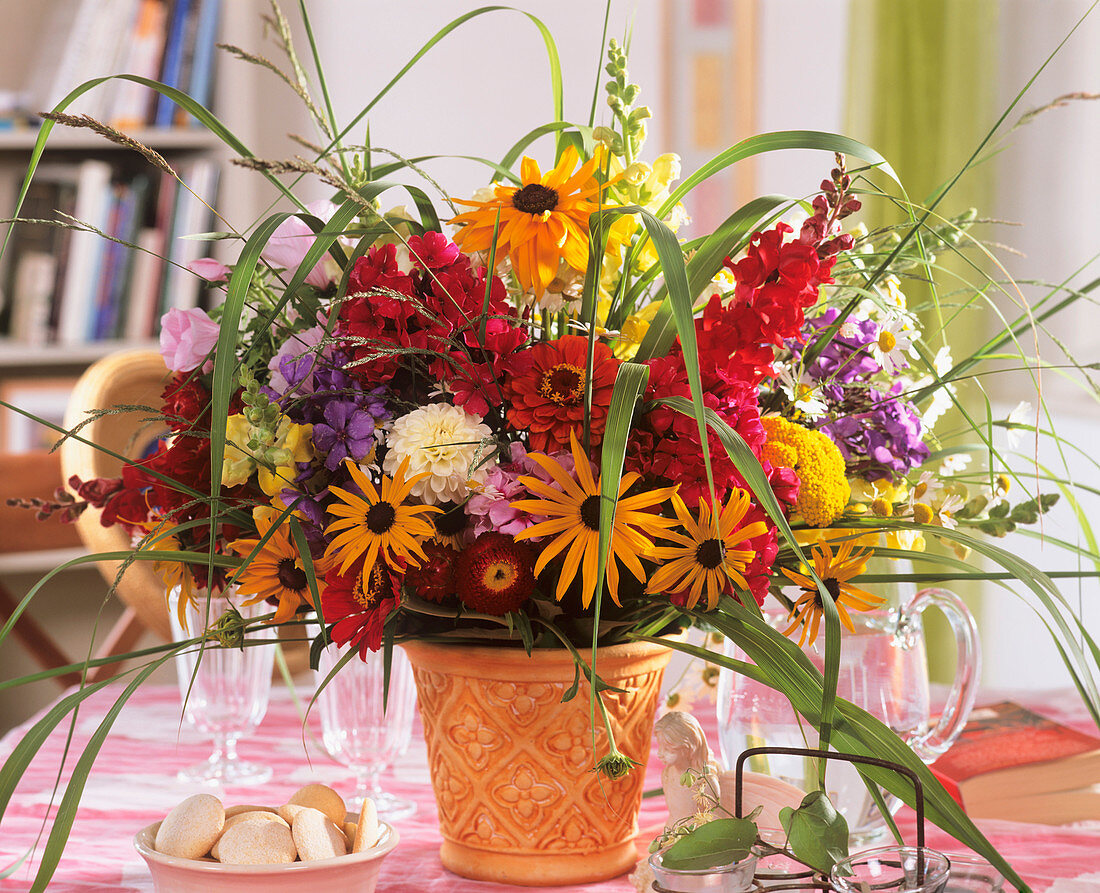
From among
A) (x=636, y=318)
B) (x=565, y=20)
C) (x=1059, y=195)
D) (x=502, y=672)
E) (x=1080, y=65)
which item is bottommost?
(x=502, y=672)

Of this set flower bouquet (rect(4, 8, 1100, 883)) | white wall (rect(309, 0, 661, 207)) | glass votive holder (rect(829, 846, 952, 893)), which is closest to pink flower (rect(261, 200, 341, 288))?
flower bouquet (rect(4, 8, 1100, 883))

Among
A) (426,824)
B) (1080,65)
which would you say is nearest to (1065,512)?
(1080,65)

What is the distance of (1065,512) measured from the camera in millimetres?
2328

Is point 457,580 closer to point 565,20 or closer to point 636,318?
point 636,318

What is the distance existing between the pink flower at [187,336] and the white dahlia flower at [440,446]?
0.49ft

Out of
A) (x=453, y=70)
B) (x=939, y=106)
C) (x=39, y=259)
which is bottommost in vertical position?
(x=39, y=259)

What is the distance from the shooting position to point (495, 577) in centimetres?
61

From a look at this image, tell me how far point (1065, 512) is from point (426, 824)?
1.87m

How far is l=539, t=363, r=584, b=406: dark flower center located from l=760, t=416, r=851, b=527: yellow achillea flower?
0.39 feet

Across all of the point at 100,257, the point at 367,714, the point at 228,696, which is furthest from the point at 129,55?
the point at 367,714

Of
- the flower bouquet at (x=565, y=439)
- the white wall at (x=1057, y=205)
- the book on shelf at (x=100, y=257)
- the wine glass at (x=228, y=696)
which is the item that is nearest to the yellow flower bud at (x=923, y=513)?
the flower bouquet at (x=565, y=439)

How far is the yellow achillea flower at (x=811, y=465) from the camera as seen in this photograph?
0.66 meters

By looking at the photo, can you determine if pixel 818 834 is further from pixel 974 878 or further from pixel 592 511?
pixel 592 511

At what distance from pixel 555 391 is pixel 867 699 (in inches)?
11.8
